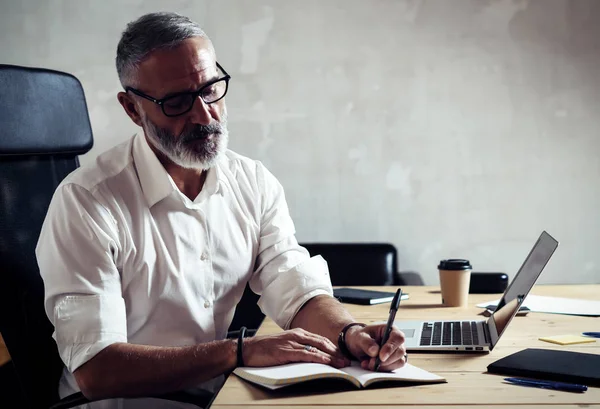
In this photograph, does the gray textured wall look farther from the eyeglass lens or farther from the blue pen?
the blue pen

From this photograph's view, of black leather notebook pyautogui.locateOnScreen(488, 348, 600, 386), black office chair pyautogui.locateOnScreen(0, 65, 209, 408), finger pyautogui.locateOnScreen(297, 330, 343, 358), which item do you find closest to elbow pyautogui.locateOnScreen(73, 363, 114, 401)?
black office chair pyautogui.locateOnScreen(0, 65, 209, 408)

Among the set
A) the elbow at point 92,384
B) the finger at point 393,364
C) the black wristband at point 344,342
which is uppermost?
the finger at point 393,364

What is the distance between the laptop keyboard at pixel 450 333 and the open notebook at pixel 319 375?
0.63 feet

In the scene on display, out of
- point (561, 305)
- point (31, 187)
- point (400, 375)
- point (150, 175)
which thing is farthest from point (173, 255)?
point (561, 305)

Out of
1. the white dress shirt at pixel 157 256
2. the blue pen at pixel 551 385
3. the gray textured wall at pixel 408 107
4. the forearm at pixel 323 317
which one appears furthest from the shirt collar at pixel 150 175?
the gray textured wall at pixel 408 107

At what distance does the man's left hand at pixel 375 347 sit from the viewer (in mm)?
1206

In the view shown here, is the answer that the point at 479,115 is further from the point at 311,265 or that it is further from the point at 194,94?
the point at 194,94

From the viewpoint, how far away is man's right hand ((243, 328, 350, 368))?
1232mm

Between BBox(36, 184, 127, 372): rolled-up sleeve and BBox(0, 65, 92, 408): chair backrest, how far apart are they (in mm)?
145

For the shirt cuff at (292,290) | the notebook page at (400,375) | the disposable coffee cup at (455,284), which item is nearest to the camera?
the notebook page at (400,375)

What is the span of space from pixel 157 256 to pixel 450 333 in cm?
66

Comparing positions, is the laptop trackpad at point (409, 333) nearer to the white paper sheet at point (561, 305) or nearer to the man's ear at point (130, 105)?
the white paper sheet at point (561, 305)

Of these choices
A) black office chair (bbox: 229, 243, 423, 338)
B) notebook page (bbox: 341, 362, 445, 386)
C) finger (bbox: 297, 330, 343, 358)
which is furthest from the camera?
black office chair (bbox: 229, 243, 423, 338)

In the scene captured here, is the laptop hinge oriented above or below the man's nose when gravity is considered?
below
